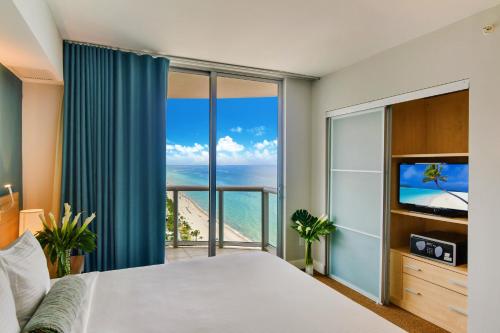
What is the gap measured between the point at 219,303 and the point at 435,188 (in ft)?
7.56

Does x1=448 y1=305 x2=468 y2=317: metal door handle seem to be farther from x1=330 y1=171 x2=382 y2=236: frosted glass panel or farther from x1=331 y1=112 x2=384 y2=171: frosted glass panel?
x1=331 y1=112 x2=384 y2=171: frosted glass panel

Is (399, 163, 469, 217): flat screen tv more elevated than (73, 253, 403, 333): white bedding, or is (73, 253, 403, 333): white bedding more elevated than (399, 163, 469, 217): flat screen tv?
(399, 163, 469, 217): flat screen tv

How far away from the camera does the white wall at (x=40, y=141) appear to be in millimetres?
2730

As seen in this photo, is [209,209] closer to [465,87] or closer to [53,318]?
[53,318]

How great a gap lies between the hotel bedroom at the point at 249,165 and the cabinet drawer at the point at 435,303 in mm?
16

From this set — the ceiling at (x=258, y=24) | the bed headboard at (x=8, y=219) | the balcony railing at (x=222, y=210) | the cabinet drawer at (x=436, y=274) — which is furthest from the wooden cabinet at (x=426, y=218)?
the bed headboard at (x=8, y=219)

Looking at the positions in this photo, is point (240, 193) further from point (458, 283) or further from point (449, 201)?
point (458, 283)

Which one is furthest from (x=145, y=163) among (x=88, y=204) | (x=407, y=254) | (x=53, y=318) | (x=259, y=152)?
(x=407, y=254)

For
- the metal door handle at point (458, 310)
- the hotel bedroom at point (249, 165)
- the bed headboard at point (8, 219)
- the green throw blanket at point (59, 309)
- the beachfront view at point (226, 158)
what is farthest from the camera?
the beachfront view at point (226, 158)

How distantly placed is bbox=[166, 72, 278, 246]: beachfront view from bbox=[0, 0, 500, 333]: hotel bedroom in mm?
24

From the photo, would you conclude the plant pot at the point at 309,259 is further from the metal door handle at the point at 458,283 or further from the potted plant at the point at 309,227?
the metal door handle at the point at 458,283

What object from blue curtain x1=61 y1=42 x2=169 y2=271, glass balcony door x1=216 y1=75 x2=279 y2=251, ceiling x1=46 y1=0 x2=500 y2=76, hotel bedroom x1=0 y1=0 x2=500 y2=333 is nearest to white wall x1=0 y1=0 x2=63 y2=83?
hotel bedroom x1=0 y1=0 x2=500 y2=333

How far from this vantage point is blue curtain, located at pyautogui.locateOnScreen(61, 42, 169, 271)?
2.79m

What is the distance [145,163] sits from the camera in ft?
10.1
